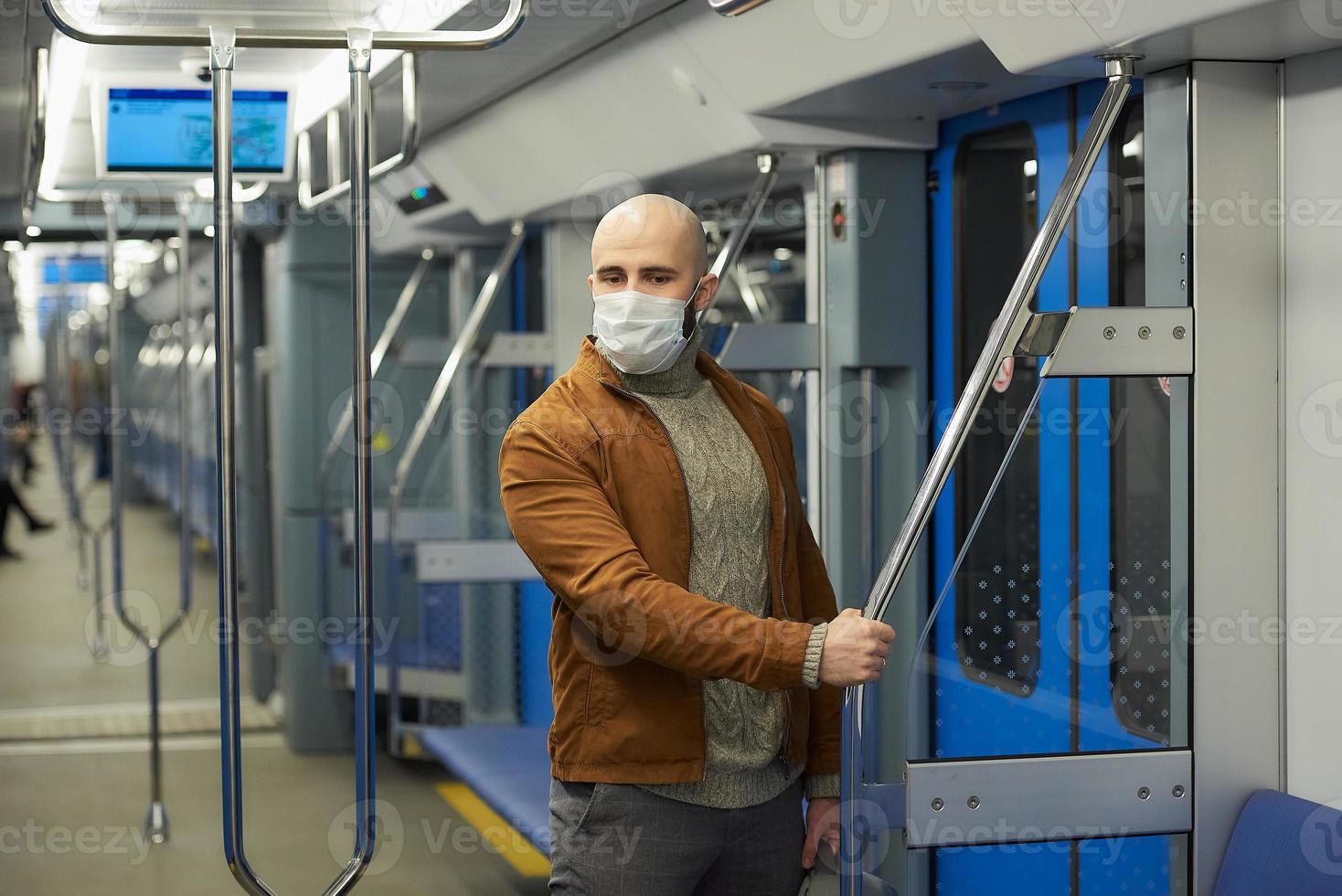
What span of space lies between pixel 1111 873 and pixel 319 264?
5.18 meters

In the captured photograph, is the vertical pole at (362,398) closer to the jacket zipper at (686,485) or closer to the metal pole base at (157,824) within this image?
the jacket zipper at (686,485)

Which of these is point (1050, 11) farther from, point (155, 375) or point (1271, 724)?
point (155, 375)

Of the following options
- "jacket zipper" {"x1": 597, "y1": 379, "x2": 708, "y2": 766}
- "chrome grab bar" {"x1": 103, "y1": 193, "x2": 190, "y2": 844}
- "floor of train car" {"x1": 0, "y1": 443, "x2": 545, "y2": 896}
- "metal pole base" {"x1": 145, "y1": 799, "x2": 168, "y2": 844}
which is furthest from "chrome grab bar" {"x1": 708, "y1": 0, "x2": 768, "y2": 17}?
"metal pole base" {"x1": 145, "y1": 799, "x2": 168, "y2": 844}

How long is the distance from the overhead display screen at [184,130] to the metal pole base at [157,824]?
89.7 inches

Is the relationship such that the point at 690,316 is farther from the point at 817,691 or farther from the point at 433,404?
the point at 433,404

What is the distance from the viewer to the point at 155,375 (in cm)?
1542

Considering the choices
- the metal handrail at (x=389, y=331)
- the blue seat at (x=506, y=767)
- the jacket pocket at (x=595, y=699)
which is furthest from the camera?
the metal handrail at (x=389, y=331)

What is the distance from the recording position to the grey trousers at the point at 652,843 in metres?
2.05

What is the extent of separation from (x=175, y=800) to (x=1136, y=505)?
4.64m

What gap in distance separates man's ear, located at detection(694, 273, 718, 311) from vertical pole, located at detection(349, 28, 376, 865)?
1.57ft

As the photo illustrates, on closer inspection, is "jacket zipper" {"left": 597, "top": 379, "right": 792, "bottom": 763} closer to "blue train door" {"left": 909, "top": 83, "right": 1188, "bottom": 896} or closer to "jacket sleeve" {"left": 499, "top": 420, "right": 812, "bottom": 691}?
"jacket sleeve" {"left": 499, "top": 420, "right": 812, "bottom": 691}

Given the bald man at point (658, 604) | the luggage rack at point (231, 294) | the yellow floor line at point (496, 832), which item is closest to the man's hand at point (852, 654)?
the bald man at point (658, 604)

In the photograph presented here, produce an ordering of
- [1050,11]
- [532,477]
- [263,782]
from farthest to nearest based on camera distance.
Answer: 1. [263,782]
2. [1050,11]
3. [532,477]

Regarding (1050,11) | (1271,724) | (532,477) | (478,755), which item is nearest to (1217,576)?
(1271,724)
